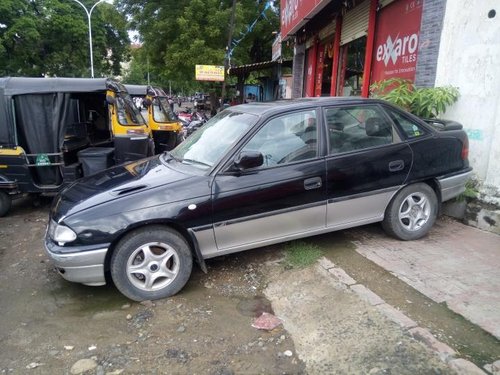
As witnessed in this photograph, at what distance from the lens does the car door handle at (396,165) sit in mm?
→ 4352

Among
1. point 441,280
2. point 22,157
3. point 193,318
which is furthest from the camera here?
point 22,157

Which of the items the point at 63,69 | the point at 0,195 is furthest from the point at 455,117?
the point at 63,69

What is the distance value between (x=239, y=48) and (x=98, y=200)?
Answer: 21859 millimetres

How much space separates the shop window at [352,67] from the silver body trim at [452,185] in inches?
227

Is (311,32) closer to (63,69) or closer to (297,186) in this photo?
(297,186)

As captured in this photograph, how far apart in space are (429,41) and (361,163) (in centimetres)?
339

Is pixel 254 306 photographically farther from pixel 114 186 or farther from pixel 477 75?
pixel 477 75

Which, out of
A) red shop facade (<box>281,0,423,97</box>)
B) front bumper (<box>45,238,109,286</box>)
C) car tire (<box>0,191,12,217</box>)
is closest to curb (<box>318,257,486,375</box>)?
front bumper (<box>45,238,109,286</box>)

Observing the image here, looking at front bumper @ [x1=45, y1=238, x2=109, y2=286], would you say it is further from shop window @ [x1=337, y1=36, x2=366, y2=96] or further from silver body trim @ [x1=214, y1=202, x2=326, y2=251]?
shop window @ [x1=337, y1=36, x2=366, y2=96]

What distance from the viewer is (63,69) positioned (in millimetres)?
33906

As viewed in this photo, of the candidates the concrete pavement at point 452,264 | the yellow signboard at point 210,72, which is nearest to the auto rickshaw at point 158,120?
the yellow signboard at point 210,72

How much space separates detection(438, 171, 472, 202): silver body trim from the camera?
4695 millimetres

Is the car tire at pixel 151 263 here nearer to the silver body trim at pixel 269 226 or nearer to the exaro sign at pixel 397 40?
the silver body trim at pixel 269 226

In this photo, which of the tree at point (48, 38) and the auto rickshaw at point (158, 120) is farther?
the tree at point (48, 38)
